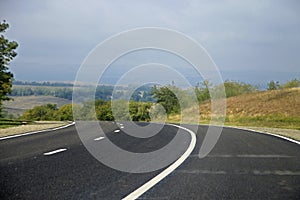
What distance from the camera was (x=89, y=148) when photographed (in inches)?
459

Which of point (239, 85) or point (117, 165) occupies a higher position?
point (239, 85)

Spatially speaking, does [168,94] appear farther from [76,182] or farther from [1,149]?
[76,182]

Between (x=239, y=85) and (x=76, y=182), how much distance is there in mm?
72793

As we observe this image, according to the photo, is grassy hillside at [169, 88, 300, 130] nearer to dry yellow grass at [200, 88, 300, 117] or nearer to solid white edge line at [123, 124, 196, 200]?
dry yellow grass at [200, 88, 300, 117]

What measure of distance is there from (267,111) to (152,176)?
34564 mm

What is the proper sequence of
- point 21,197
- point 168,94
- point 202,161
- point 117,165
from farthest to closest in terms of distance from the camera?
point 168,94, point 202,161, point 117,165, point 21,197

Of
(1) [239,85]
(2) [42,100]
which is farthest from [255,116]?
(2) [42,100]

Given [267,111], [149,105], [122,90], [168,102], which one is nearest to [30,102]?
[168,102]

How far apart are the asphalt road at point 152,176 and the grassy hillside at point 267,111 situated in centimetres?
2268

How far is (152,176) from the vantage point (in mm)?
7707

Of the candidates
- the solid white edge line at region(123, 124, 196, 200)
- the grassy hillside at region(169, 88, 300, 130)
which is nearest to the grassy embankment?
the grassy hillside at region(169, 88, 300, 130)

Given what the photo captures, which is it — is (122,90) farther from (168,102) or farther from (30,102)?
(30,102)

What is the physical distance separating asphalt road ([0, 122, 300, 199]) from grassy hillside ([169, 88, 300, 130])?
22677mm

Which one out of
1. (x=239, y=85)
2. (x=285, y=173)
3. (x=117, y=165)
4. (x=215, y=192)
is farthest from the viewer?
(x=239, y=85)
